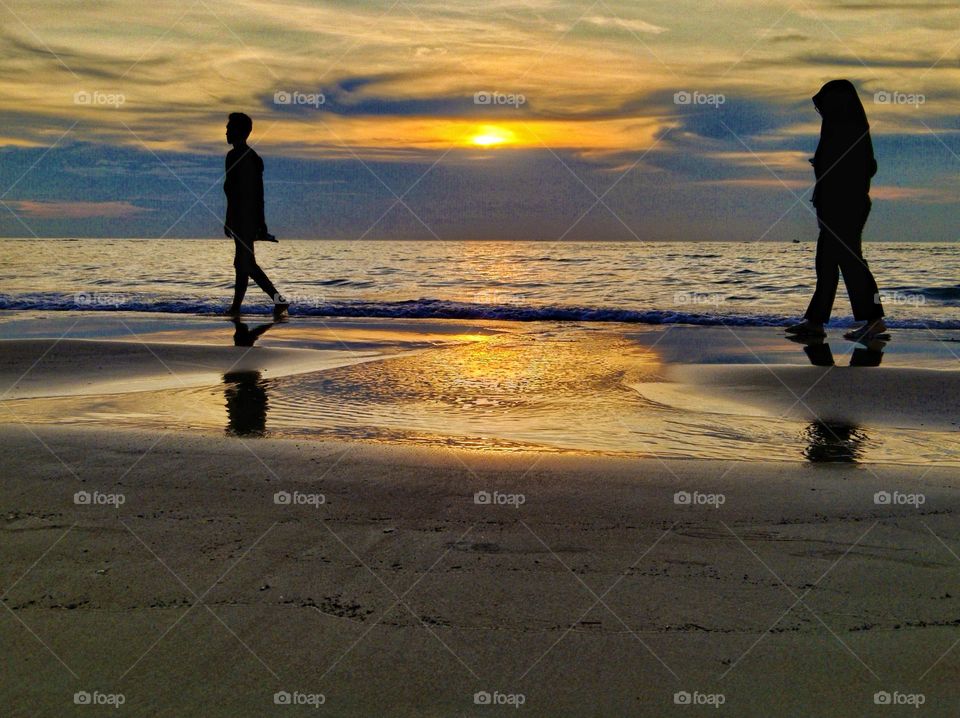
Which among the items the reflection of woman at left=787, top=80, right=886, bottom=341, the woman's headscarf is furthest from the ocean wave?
the woman's headscarf

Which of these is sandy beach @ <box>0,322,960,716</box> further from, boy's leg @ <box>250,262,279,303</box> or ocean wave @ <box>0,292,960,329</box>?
ocean wave @ <box>0,292,960,329</box>

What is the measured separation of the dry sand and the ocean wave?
32.2 feet

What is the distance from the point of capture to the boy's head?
13.0m

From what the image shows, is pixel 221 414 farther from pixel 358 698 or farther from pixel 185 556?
pixel 358 698

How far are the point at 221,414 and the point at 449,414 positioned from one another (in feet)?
5.44

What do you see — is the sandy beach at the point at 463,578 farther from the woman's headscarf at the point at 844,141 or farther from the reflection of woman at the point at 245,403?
the woman's headscarf at the point at 844,141

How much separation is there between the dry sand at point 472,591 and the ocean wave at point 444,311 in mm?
9800

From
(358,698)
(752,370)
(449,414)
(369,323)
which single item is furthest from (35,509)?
(369,323)

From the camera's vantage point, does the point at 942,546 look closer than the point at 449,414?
Yes

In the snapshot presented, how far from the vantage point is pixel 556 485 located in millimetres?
4379

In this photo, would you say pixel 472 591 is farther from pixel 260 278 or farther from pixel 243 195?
pixel 243 195

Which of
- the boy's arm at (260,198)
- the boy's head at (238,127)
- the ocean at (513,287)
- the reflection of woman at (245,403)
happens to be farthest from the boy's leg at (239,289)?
the reflection of woman at (245,403)

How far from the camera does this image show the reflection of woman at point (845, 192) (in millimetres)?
10672

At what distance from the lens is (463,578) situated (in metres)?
3.10
